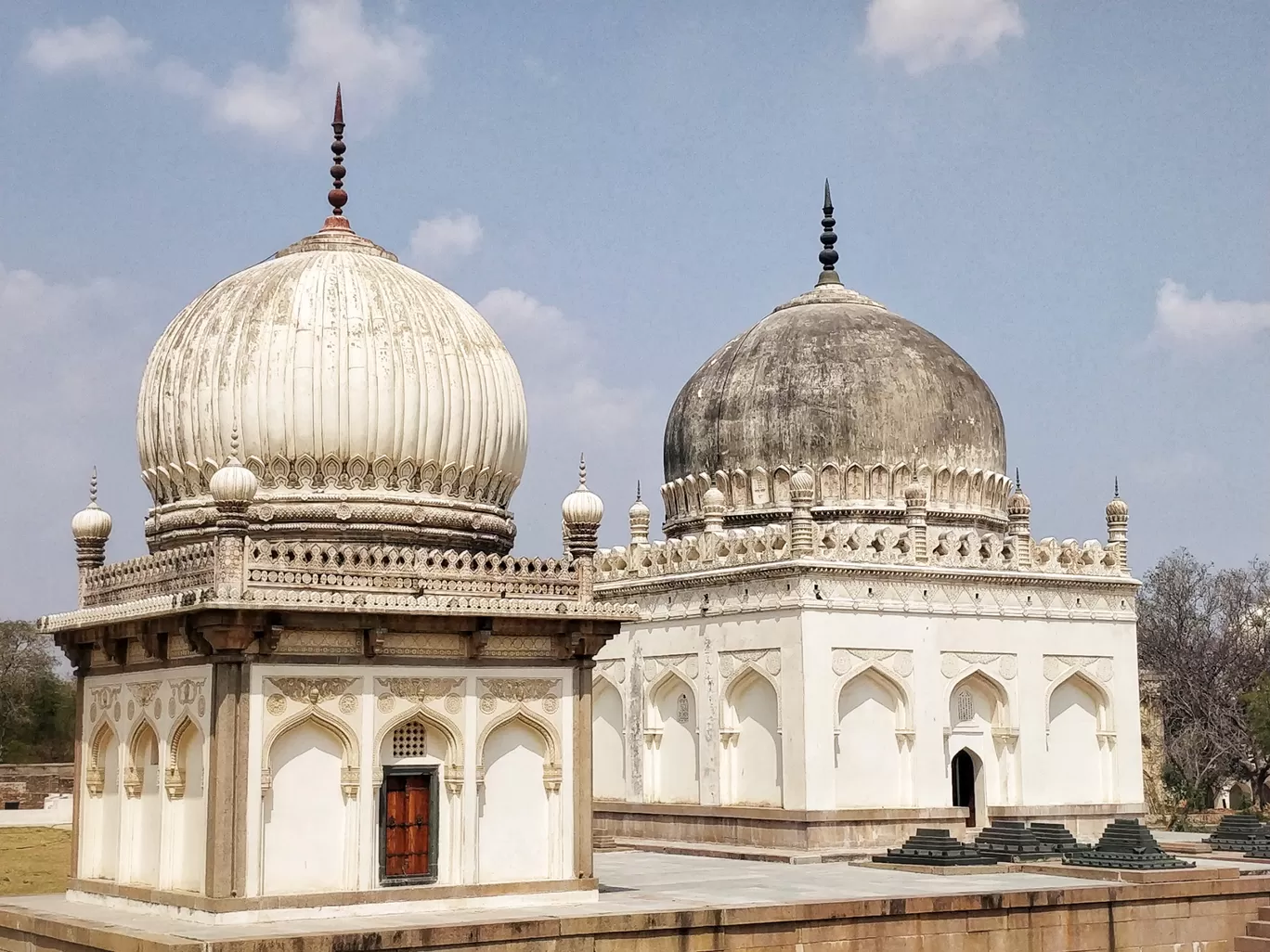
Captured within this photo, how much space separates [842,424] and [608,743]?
5.95 m

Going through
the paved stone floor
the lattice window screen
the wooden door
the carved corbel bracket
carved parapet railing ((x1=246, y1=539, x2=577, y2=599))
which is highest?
carved parapet railing ((x1=246, y1=539, x2=577, y2=599))

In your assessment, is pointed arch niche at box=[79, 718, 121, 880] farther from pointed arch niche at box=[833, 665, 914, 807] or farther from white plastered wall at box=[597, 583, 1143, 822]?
pointed arch niche at box=[833, 665, 914, 807]

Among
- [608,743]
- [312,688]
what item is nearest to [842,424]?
[608,743]

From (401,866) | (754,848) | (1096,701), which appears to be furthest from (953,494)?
(401,866)

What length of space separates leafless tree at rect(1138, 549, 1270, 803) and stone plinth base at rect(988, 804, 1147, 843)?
44.6 ft

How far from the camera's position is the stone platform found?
14.6 m

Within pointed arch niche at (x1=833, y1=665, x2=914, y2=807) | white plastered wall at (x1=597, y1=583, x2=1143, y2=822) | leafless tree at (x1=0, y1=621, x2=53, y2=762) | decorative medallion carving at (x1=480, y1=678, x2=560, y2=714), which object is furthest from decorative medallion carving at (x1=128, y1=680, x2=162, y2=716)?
leafless tree at (x1=0, y1=621, x2=53, y2=762)

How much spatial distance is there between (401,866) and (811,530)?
9024 millimetres

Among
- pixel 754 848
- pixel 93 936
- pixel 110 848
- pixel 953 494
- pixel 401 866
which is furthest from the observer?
pixel 953 494

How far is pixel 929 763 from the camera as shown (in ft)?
78.0

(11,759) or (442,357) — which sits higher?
(442,357)

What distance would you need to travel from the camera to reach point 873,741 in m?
23.5

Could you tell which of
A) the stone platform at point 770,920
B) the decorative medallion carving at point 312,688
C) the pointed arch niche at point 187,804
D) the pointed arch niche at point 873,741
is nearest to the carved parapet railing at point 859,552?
the pointed arch niche at point 873,741

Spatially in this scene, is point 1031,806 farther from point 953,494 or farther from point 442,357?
point 442,357
